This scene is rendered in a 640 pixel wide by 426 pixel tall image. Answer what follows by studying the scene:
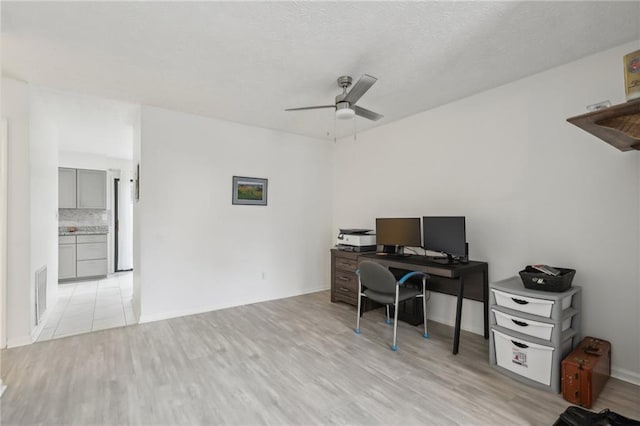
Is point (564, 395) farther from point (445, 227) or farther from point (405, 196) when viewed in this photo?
point (405, 196)

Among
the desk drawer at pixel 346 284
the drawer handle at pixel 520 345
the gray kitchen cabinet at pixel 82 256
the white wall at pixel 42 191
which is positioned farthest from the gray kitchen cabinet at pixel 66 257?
the drawer handle at pixel 520 345

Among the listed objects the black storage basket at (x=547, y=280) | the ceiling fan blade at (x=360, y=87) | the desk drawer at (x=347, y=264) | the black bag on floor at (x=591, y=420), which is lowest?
the black bag on floor at (x=591, y=420)

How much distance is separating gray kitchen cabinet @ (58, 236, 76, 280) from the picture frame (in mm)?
4056

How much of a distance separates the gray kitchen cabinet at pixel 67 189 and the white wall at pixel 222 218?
3231 millimetres

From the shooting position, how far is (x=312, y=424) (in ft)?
6.11

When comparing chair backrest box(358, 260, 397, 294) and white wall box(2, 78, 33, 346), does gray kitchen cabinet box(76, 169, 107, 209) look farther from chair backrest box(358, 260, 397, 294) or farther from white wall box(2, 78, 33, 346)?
chair backrest box(358, 260, 397, 294)

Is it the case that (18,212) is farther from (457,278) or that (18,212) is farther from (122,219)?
(457,278)

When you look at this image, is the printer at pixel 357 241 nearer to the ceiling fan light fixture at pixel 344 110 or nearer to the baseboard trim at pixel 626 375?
the ceiling fan light fixture at pixel 344 110

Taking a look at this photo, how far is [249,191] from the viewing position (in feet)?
14.6

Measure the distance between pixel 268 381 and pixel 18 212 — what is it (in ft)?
9.91

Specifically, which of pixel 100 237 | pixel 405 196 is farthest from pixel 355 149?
pixel 100 237

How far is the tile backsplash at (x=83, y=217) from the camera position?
6.36 meters

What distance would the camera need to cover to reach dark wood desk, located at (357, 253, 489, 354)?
9.21 feet

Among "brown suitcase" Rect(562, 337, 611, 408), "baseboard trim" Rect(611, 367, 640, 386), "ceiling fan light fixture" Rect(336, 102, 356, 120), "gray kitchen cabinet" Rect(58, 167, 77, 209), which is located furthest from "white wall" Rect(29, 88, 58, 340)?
"baseboard trim" Rect(611, 367, 640, 386)
